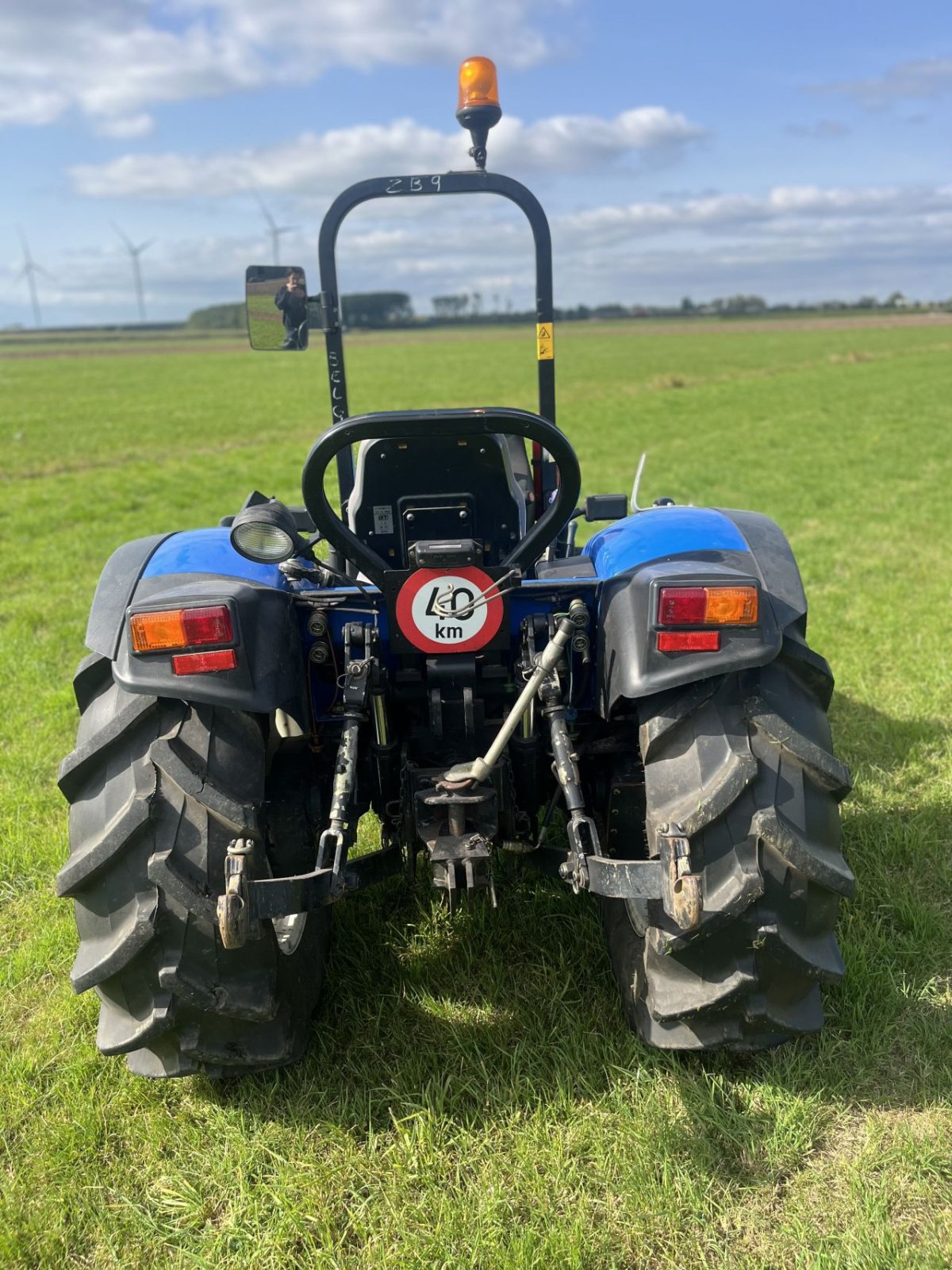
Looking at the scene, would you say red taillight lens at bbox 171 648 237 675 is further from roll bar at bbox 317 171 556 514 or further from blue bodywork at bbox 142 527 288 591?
roll bar at bbox 317 171 556 514

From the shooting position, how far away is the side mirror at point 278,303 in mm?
2955

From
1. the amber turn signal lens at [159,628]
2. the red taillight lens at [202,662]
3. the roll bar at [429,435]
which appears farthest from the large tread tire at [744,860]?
the amber turn signal lens at [159,628]

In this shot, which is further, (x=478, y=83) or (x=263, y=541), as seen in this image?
(x=478, y=83)

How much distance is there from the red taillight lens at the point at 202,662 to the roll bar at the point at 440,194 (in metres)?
1.15

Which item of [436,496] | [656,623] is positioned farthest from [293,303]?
[656,623]

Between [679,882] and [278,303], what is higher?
[278,303]

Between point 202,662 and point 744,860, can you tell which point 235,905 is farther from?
point 744,860

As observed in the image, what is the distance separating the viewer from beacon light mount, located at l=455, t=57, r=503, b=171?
2.92 meters

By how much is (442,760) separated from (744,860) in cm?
89

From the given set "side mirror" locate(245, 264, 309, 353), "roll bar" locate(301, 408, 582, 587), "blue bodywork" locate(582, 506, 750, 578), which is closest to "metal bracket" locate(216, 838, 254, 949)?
"roll bar" locate(301, 408, 582, 587)

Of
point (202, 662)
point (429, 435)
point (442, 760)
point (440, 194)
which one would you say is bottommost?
point (442, 760)

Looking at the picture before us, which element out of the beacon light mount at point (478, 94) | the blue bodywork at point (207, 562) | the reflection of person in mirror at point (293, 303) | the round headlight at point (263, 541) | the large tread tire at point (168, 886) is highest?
the beacon light mount at point (478, 94)

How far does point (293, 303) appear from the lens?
2.97m

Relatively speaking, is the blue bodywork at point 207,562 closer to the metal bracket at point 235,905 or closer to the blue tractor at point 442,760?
the blue tractor at point 442,760
